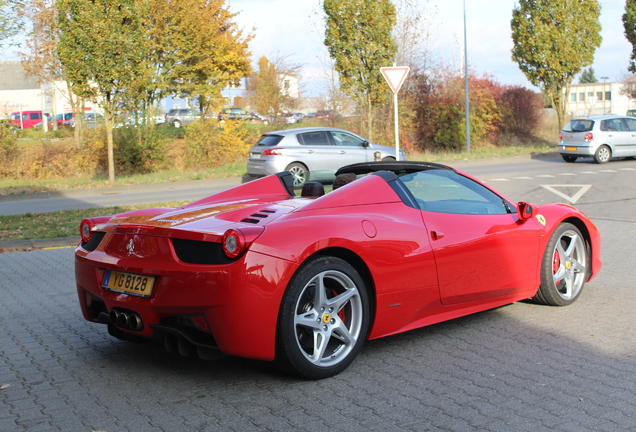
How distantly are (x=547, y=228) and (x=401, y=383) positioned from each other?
2.26 metres

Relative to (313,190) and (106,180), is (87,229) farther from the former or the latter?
(106,180)

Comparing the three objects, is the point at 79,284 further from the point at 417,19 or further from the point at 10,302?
the point at 417,19

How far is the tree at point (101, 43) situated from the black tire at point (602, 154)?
15.6 m

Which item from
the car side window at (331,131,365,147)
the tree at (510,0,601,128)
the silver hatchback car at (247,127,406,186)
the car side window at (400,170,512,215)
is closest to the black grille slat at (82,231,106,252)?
the car side window at (400,170,512,215)

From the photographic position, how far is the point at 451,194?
5.16 metres

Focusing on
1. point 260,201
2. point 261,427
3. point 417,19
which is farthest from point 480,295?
point 417,19

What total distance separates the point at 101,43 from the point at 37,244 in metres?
10.7

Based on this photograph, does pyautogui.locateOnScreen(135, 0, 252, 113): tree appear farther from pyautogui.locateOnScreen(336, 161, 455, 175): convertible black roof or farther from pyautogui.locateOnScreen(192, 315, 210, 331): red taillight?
pyautogui.locateOnScreen(192, 315, 210, 331): red taillight

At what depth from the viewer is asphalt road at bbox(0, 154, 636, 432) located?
3.49m

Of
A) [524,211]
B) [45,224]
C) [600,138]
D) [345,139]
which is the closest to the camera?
[524,211]

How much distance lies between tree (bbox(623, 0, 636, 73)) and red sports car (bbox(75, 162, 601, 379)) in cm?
3575

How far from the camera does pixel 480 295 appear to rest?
498cm

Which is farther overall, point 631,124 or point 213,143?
point 213,143

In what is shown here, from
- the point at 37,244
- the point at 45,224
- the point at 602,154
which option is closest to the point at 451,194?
the point at 37,244
